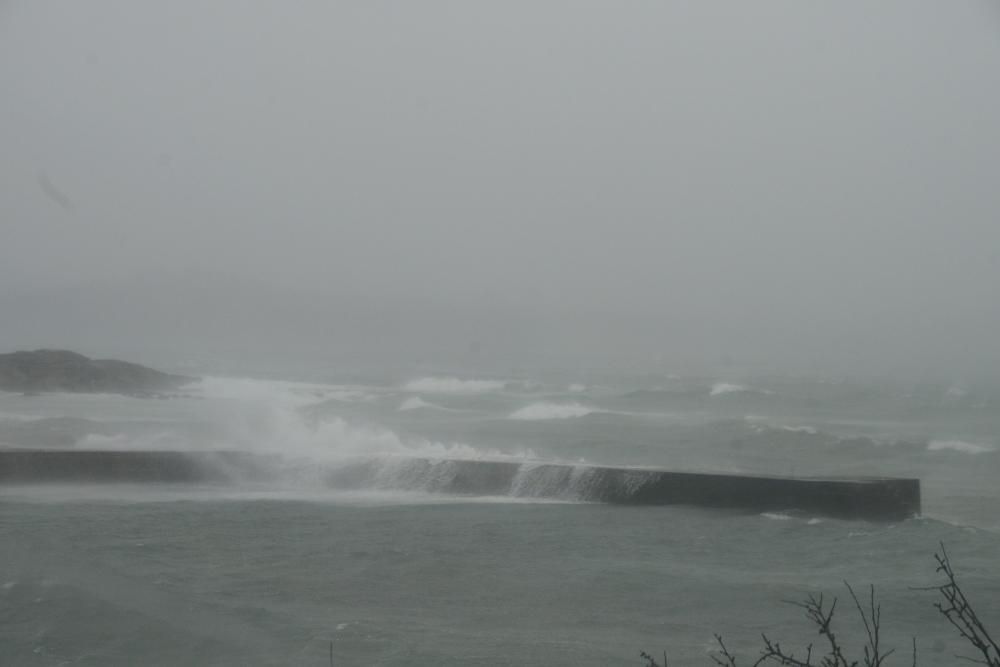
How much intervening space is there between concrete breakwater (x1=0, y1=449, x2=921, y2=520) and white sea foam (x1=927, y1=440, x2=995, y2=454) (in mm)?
13352

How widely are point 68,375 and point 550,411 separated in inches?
754

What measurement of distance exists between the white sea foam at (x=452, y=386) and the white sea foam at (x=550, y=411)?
9860 millimetres

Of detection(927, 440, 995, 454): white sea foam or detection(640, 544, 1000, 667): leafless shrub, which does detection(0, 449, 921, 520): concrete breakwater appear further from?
detection(927, 440, 995, 454): white sea foam

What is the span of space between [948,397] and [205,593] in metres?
46.3

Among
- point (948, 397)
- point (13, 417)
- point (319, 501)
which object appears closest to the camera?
point (319, 501)

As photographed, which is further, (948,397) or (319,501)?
(948,397)

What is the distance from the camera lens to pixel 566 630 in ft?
29.9

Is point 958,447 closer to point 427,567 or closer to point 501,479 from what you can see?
point 501,479

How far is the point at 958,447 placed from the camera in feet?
92.4

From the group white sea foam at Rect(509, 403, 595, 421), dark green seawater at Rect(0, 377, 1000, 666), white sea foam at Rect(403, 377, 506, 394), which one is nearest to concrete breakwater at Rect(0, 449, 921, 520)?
dark green seawater at Rect(0, 377, 1000, 666)

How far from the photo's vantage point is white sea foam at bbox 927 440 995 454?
90.6 ft

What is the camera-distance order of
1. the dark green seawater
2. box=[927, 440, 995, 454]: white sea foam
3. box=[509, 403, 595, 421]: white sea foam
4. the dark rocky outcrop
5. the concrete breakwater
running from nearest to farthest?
the dark green seawater < the concrete breakwater < box=[927, 440, 995, 454]: white sea foam < box=[509, 403, 595, 421]: white sea foam < the dark rocky outcrop

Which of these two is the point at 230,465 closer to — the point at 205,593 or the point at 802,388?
the point at 205,593

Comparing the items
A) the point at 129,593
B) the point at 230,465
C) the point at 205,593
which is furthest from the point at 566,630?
the point at 230,465
